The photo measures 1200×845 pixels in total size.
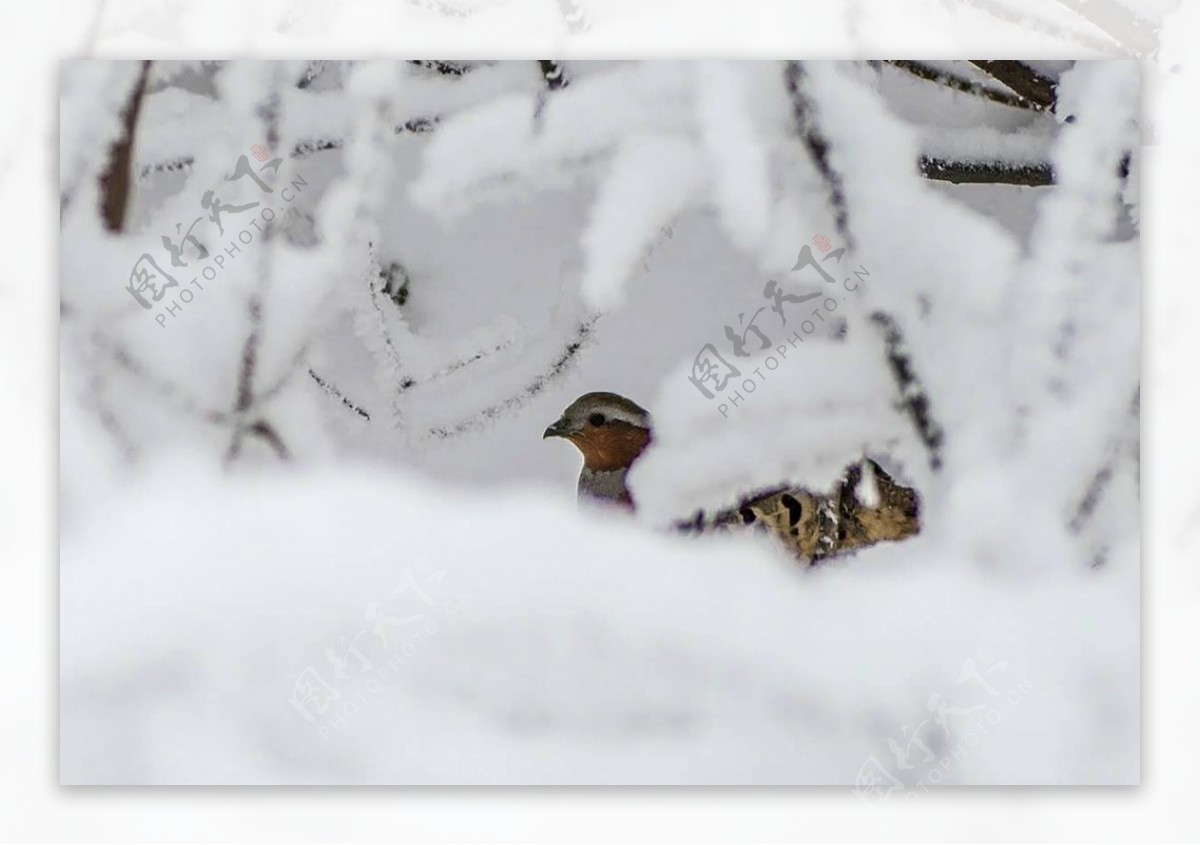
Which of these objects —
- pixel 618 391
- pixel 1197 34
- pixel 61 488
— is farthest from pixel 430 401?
pixel 1197 34

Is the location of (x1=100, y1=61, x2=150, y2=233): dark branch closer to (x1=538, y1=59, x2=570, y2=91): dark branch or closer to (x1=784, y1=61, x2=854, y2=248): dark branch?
(x1=538, y1=59, x2=570, y2=91): dark branch

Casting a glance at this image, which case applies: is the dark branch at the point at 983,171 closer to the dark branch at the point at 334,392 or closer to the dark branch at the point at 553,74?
the dark branch at the point at 553,74

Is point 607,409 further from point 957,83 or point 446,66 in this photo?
point 957,83

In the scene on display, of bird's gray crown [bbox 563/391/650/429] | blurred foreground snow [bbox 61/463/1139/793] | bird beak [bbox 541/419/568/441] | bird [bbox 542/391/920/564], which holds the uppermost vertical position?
bird's gray crown [bbox 563/391/650/429]

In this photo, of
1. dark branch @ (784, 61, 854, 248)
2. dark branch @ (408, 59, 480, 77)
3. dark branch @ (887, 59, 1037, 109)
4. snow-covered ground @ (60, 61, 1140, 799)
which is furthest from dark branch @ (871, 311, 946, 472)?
dark branch @ (408, 59, 480, 77)

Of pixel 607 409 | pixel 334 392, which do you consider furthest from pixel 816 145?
pixel 334 392

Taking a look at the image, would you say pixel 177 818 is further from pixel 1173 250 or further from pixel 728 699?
pixel 1173 250
